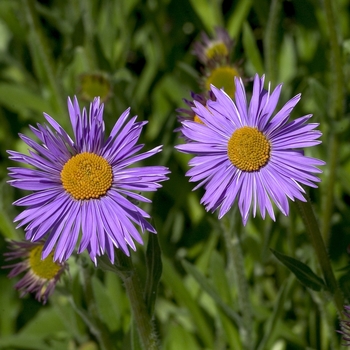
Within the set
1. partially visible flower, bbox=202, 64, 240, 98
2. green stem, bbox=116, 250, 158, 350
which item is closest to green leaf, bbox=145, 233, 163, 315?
green stem, bbox=116, 250, 158, 350

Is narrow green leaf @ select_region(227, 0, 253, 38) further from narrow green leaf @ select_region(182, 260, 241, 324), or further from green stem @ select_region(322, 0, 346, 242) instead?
narrow green leaf @ select_region(182, 260, 241, 324)

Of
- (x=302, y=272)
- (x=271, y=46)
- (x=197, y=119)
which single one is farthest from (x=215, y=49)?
(x=302, y=272)

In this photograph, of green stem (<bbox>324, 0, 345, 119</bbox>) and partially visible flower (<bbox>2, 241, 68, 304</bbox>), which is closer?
partially visible flower (<bbox>2, 241, 68, 304</bbox>)

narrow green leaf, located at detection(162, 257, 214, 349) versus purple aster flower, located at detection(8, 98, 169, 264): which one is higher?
purple aster flower, located at detection(8, 98, 169, 264)

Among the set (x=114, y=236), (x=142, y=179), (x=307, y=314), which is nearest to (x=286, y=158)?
(x=142, y=179)

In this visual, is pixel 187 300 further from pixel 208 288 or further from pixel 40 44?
pixel 40 44

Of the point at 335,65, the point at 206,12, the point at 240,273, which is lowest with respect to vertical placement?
the point at 240,273
